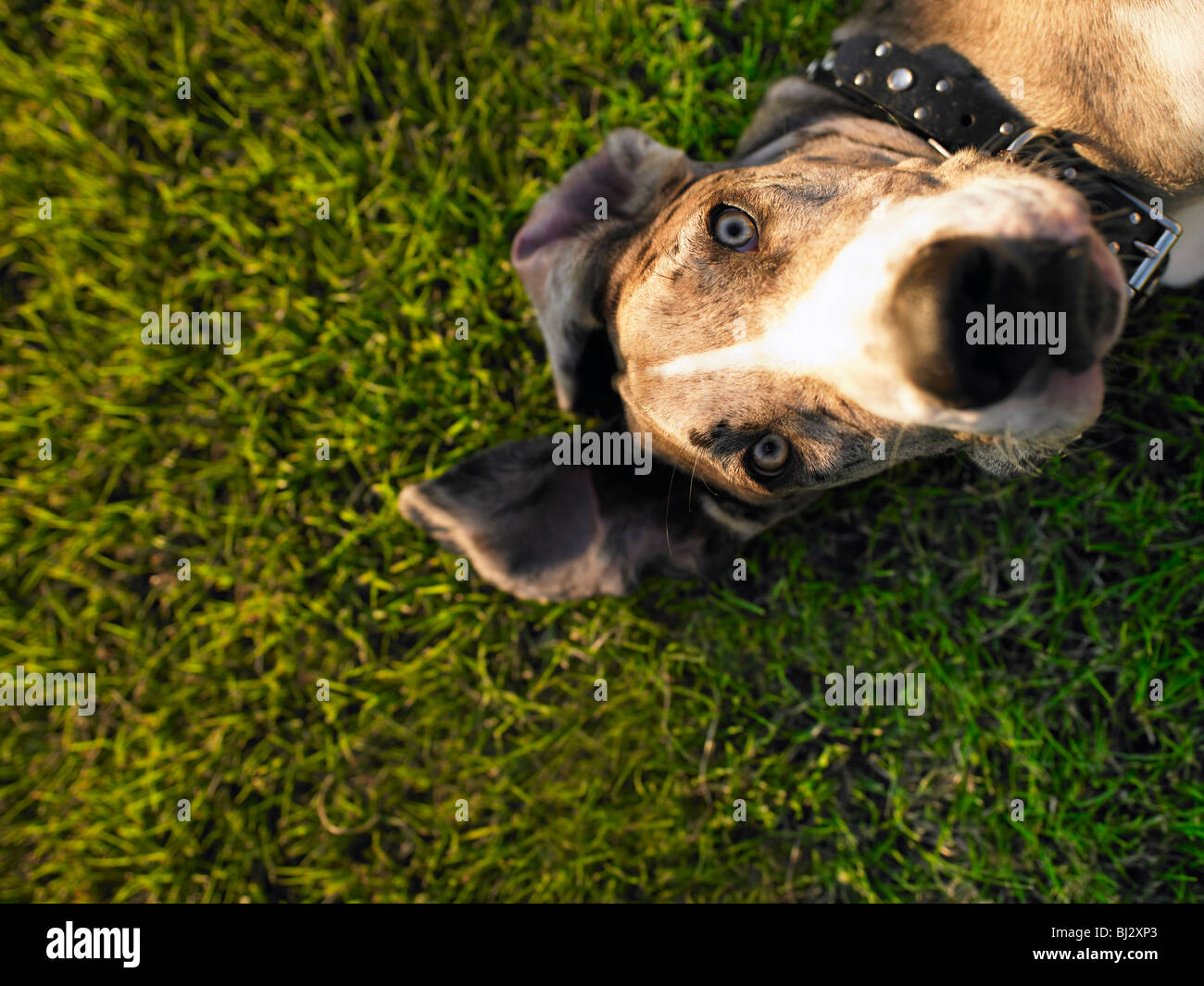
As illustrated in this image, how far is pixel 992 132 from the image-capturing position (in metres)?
2.58

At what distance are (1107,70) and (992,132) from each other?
397mm

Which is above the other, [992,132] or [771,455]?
[992,132]

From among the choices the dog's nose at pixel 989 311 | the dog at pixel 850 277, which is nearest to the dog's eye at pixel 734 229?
the dog at pixel 850 277

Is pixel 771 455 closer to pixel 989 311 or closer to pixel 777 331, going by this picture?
pixel 777 331

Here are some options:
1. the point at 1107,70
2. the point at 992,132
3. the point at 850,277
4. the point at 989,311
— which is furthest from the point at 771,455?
the point at 1107,70

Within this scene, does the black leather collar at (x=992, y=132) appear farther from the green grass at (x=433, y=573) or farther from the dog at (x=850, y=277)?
the green grass at (x=433, y=573)

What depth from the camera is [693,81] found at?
3.72m

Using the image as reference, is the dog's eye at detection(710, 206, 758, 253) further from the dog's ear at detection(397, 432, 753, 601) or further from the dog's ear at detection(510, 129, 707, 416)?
the dog's ear at detection(397, 432, 753, 601)

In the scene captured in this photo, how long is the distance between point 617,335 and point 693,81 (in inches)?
70.5

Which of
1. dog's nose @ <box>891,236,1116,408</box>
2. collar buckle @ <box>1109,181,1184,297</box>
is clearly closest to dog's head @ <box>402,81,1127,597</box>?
dog's nose @ <box>891,236,1116,408</box>

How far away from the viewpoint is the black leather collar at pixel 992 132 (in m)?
2.50

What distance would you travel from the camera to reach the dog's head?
1.63m
